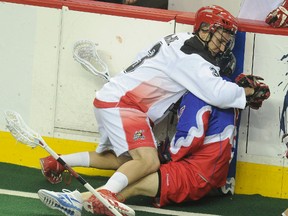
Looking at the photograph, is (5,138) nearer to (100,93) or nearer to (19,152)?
(19,152)

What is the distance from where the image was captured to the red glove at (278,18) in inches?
206

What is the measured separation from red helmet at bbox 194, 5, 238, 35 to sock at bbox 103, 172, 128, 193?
0.97 m

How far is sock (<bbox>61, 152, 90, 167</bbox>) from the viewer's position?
521 cm

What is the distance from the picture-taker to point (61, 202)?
14.7 feet

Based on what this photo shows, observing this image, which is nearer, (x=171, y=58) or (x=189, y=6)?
(x=171, y=58)

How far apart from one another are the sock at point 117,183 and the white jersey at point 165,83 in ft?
1.52

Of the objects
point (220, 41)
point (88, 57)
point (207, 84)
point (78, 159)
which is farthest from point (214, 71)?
point (78, 159)

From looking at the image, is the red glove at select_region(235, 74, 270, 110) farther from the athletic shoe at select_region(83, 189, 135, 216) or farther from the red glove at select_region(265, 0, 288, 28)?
the athletic shoe at select_region(83, 189, 135, 216)

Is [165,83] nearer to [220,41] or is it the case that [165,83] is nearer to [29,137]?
[220,41]

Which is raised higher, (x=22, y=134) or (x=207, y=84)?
(x=207, y=84)

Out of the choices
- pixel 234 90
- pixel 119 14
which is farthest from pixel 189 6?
pixel 234 90

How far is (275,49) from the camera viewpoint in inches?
207

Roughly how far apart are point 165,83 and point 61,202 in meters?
0.99

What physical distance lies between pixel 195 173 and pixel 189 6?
245 cm
